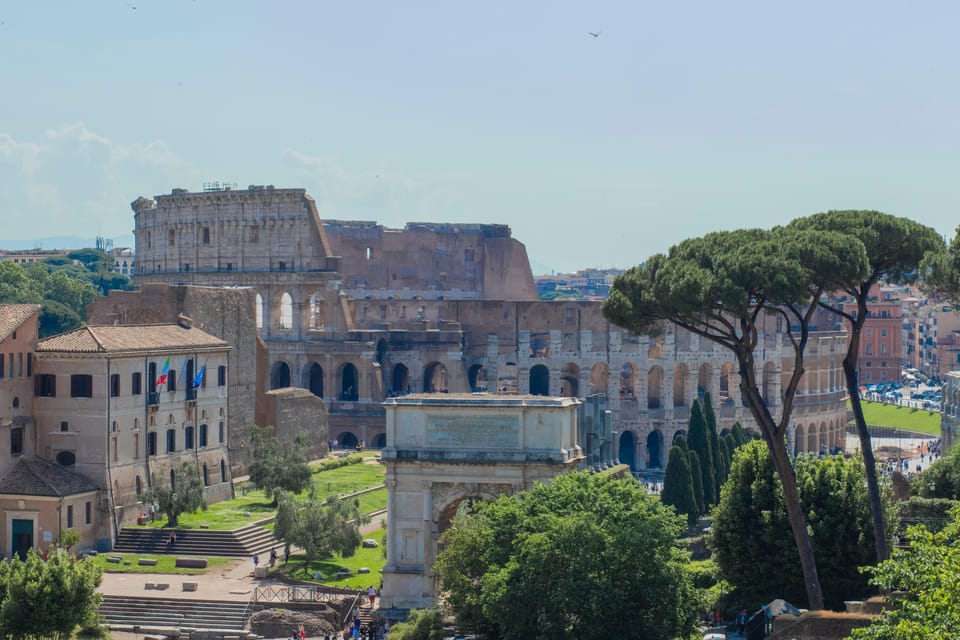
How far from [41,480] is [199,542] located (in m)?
5.06

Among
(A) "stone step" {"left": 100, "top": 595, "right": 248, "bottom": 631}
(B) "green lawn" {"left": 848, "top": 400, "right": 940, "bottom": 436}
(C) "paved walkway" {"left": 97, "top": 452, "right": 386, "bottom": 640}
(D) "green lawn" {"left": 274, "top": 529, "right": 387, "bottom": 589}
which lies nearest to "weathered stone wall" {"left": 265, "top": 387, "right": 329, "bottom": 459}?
(D) "green lawn" {"left": 274, "top": 529, "right": 387, "bottom": 589}

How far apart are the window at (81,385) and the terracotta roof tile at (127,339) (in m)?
0.80

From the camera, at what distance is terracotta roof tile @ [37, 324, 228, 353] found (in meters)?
52.1

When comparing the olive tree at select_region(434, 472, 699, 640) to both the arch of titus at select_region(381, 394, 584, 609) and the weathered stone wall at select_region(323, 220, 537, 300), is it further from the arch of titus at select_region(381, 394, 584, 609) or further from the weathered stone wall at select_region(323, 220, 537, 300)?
the weathered stone wall at select_region(323, 220, 537, 300)

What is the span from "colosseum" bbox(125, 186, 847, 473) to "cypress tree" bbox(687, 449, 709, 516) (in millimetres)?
28147

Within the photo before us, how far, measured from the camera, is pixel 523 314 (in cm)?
9700

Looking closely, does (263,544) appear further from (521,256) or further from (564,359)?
(521,256)

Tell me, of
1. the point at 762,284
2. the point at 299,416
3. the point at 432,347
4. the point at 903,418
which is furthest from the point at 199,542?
the point at 903,418

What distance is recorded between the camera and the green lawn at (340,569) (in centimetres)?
4681

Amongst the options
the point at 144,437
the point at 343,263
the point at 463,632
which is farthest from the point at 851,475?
the point at 343,263

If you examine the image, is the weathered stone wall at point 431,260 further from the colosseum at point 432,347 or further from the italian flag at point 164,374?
the italian flag at point 164,374

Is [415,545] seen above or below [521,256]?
below

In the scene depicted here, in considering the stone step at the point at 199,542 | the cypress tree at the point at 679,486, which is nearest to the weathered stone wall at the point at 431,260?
the cypress tree at the point at 679,486

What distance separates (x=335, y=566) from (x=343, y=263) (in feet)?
224
